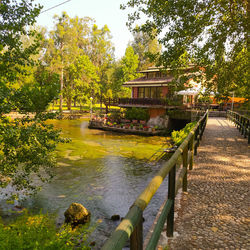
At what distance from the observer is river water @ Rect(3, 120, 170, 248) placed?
906 centimetres

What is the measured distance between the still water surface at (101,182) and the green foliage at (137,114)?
11069mm

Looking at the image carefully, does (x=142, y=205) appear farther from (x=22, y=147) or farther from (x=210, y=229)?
(x=22, y=147)

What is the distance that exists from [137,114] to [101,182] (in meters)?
21.8

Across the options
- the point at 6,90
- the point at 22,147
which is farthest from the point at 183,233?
the point at 22,147

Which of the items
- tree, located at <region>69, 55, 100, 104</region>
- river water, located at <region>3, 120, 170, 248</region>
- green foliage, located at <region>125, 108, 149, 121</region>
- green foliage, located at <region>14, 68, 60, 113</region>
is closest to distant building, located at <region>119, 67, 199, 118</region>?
green foliage, located at <region>125, 108, 149, 121</region>

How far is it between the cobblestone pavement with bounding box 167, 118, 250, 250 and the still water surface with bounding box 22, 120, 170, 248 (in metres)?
3.11

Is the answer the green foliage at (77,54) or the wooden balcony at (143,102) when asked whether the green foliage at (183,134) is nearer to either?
the wooden balcony at (143,102)

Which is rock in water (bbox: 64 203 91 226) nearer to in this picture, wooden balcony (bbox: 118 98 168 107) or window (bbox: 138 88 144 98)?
wooden balcony (bbox: 118 98 168 107)

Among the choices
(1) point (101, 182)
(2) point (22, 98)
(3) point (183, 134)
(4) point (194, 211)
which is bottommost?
(1) point (101, 182)

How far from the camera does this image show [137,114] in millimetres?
33375

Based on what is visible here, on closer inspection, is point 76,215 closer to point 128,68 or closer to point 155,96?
point 155,96

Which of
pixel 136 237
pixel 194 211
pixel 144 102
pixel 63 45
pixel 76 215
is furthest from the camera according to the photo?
pixel 63 45

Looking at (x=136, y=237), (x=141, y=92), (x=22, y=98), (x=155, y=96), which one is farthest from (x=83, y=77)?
(x=136, y=237)

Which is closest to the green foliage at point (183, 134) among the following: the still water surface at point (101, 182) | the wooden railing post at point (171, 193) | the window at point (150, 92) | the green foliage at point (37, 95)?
the still water surface at point (101, 182)
